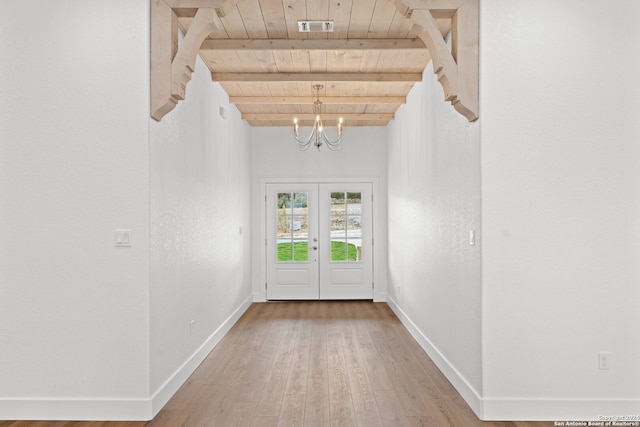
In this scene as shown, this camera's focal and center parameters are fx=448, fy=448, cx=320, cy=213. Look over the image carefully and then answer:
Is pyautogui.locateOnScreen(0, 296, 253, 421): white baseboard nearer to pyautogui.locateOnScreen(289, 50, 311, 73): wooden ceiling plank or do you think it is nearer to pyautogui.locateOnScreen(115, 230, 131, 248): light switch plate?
pyautogui.locateOnScreen(115, 230, 131, 248): light switch plate

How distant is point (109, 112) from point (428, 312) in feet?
10.7

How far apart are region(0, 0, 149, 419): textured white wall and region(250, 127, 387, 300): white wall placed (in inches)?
173

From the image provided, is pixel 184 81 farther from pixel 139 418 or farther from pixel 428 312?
pixel 428 312

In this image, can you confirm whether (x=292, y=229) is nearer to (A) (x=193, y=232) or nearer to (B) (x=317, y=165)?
(B) (x=317, y=165)

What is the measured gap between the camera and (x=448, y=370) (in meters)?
3.65

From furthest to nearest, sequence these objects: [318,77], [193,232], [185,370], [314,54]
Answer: [318,77], [314,54], [193,232], [185,370]

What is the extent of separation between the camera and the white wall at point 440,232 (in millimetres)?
3113

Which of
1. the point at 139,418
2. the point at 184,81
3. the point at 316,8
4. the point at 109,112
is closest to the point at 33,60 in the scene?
the point at 109,112

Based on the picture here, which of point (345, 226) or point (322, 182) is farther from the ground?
point (322, 182)

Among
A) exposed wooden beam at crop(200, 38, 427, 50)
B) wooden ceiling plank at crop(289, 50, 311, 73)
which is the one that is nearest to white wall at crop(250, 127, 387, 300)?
wooden ceiling plank at crop(289, 50, 311, 73)

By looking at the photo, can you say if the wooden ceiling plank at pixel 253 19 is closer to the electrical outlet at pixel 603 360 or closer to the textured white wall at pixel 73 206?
the textured white wall at pixel 73 206

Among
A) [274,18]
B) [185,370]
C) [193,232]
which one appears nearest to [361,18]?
[274,18]

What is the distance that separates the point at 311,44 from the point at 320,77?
0.78 m

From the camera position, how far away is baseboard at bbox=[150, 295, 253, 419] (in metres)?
3.04
